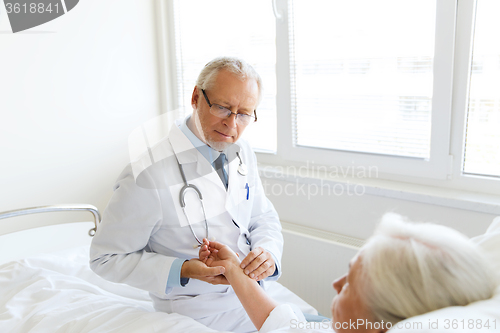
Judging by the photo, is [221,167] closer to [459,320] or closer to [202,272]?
[202,272]

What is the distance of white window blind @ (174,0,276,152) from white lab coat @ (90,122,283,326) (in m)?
1.02

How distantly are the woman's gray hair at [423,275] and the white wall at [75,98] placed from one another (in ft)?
7.13

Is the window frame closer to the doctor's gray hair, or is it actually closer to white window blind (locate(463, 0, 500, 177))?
white window blind (locate(463, 0, 500, 177))

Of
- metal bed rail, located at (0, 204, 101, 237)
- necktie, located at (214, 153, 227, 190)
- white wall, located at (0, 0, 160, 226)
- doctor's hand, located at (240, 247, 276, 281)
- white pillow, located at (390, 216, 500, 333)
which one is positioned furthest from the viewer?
A: white wall, located at (0, 0, 160, 226)

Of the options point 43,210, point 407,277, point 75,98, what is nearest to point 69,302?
point 43,210

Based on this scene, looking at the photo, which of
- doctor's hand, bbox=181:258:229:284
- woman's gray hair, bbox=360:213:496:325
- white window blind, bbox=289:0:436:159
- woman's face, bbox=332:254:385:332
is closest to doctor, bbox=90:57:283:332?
doctor's hand, bbox=181:258:229:284

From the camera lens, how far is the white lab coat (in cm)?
134

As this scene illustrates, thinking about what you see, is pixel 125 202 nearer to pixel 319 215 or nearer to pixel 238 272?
pixel 238 272

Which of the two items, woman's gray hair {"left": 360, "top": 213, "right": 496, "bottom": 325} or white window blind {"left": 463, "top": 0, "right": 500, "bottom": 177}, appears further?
white window blind {"left": 463, "top": 0, "right": 500, "bottom": 177}

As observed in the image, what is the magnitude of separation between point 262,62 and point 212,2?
60 centimetres

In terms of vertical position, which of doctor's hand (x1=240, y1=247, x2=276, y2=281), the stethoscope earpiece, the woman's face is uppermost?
the stethoscope earpiece

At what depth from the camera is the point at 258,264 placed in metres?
1.40

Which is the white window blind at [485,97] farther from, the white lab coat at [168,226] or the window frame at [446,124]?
the white lab coat at [168,226]

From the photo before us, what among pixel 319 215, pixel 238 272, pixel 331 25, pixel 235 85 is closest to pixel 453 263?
pixel 238 272
